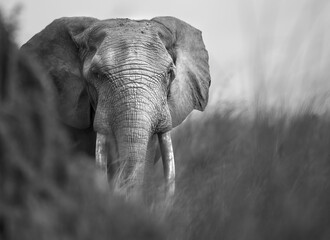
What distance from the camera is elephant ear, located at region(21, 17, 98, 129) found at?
6.02 m

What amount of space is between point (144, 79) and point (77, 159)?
117 inches

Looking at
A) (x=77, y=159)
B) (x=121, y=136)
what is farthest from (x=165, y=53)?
(x=77, y=159)

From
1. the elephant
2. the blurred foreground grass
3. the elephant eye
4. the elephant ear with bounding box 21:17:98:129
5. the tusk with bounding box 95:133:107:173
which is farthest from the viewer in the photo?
the elephant ear with bounding box 21:17:98:129

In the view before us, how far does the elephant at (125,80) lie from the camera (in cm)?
514

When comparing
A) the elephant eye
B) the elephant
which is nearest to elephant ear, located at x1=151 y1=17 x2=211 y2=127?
the elephant

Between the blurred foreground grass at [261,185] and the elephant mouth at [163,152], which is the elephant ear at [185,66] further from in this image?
the blurred foreground grass at [261,185]

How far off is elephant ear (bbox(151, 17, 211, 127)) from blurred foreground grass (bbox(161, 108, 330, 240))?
2.99m

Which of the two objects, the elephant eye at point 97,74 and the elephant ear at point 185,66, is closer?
the elephant eye at point 97,74

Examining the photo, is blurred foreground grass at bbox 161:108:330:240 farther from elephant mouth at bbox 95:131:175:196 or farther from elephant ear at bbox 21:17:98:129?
elephant ear at bbox 21:17:98:129

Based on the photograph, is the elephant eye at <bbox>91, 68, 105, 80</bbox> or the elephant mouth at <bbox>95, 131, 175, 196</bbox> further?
the elephant eye at <bbox>91, 68, 105, 80</bbox>

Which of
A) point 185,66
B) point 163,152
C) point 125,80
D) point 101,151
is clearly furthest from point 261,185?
point 185,66

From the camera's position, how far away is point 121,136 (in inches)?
200

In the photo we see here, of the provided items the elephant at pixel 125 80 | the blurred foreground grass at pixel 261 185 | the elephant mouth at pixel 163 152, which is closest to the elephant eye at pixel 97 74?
the elephant at pixel 125 80

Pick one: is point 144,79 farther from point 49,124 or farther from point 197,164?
point 49,124
